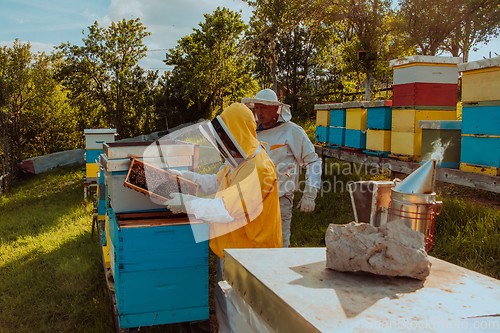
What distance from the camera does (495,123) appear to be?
2980 millimetres

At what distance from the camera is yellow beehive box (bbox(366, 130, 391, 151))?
4.65 meters

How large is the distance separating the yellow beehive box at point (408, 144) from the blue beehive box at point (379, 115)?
1.04ft

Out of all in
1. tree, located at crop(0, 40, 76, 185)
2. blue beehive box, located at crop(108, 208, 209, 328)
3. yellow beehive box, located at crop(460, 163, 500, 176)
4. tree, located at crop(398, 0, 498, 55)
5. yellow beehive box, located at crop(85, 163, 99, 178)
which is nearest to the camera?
blue beehive box, located at crop(108, 208, 209, 328)

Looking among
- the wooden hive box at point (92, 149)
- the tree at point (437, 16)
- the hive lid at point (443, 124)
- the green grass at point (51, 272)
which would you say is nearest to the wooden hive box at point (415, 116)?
the hive lid at point (443, 124)

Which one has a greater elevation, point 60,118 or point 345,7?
point 345,7

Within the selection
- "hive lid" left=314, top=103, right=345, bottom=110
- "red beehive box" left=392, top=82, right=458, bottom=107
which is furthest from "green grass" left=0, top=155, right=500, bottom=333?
"hive lid" left=314, top=103, right=345, bottom=110

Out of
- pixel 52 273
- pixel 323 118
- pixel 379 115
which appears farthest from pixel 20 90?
pixel 379 115

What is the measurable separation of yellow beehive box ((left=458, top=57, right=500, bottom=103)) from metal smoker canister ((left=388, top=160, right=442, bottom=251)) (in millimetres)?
2270

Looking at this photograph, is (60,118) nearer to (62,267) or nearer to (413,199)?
(62,267)

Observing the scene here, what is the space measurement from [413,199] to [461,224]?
292cm

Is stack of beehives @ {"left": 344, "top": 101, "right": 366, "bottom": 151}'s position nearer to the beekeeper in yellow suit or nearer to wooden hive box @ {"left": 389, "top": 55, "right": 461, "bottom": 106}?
wooden hive box @ {"left": 389, "top": 55, "right": 461, "bottom": 106}

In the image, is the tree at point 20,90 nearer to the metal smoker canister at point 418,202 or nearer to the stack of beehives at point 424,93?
the stack of beehives at point 424,93

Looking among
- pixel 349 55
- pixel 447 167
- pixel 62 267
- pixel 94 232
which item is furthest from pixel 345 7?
pixel 62 267

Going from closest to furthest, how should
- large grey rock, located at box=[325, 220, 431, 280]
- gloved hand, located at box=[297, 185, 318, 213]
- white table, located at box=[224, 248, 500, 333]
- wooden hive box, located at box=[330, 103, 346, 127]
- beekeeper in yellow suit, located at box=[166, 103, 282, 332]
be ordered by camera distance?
1. white table, located at box=[224, 248, 500, 333]
2. large grey rock, located at box=[325, 220, 431, 280]
3. beekeeper in yellow suit, located at box=[166, 103, 282, 332]
4. gloved hand, located at box=[297, 185, 318, 213]
5. wooden hive box, located at box=[330, 103, 346, 127]
